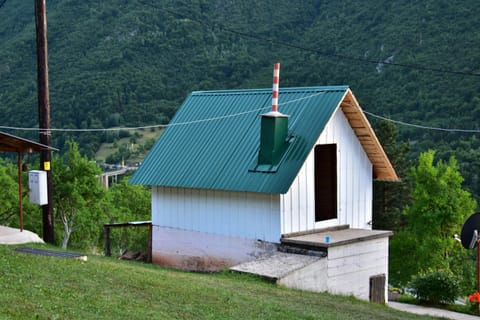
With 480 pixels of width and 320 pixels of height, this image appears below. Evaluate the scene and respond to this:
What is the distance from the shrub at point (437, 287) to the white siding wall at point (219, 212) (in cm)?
469

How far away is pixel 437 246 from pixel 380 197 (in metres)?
8.06

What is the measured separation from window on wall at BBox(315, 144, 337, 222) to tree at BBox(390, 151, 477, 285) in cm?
1894

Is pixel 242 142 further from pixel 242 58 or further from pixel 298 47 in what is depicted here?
pixel 242 58

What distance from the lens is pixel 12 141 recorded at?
17.7 meters

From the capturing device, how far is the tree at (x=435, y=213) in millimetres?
36094

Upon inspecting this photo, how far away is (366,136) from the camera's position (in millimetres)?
18812

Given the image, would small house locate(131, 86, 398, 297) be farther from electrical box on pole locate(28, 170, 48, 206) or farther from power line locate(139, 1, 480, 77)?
power line locate(139, 1, 480, 77)

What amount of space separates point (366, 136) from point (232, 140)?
363cm

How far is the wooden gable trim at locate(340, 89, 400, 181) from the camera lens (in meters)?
18.0

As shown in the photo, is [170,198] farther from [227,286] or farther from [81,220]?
[81,220]

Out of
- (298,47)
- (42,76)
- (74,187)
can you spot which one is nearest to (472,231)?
(42,76)

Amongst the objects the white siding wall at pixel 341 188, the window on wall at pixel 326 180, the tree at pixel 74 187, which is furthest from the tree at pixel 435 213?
the window on wall at pixel 326 180

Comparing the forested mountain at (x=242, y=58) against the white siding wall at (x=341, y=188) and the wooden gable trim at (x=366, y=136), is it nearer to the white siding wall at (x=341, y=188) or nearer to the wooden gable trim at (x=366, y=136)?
the wooden gable trim at (x=366, y=136)

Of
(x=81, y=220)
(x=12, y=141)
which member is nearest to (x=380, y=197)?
(x=81, y=220)
